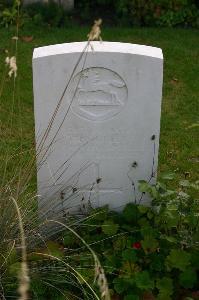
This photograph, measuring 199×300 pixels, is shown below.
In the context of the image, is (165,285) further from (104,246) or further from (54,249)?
(54,249)

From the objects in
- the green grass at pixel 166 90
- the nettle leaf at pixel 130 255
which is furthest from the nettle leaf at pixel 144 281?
the green grass at pixel 166 90

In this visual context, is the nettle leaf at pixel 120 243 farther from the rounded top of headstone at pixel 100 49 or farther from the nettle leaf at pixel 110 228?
the rounded top of headstone at pixel 100 49

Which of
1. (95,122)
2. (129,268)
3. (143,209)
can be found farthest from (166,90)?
(129,268)

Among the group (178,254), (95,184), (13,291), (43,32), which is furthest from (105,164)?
(43,32)

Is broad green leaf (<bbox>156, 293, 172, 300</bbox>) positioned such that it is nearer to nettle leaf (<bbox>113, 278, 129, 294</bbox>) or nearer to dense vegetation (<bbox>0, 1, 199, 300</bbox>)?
dense vegetation (<bbox>0, 1, 199, 300</bbox>)

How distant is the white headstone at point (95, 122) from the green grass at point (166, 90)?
38cm

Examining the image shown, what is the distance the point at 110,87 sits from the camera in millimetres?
3736

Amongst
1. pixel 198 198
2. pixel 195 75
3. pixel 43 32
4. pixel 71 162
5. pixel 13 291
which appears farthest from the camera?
pixel 43 32

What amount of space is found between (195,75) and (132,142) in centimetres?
277

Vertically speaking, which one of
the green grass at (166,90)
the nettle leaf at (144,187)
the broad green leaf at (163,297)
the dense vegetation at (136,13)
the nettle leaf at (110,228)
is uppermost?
the dense vegetation at (136,13)

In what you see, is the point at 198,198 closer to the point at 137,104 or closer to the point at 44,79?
the point at 137,104

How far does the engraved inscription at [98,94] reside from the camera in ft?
12.2

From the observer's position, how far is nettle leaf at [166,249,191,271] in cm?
349

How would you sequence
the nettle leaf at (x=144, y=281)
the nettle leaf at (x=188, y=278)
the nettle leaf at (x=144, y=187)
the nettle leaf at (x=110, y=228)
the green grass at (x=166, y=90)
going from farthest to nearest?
the green grass at (x=166, y=90) → the nettle leaf at (x=110, y=228) → the nettle leaf at (x=144, y=187) → the nettle leaf at (x=188, y=278) → the nettle leaf at (x=144, y=281)
